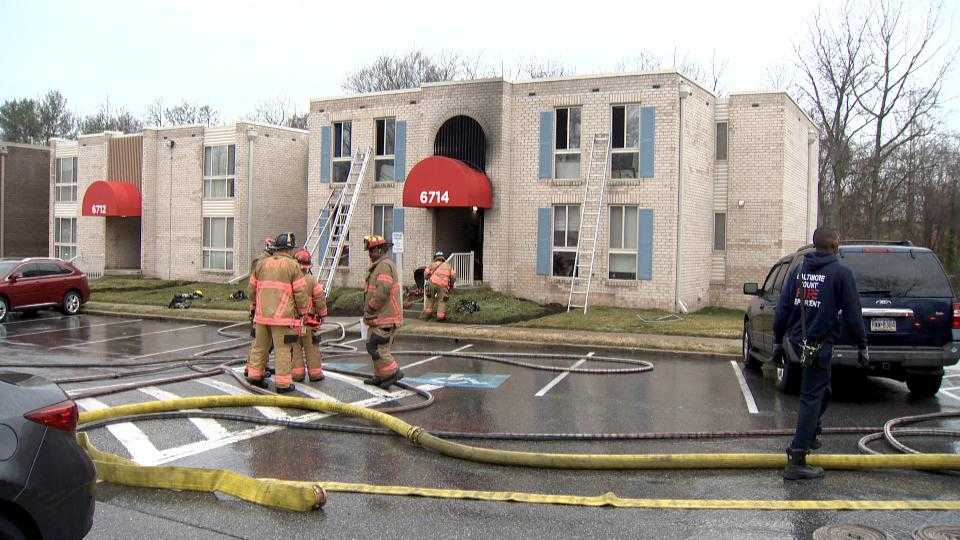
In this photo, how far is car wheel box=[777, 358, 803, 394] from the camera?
1040 cm

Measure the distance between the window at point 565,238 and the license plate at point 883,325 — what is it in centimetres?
1299

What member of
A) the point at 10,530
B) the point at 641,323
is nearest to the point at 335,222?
the point at 641,323

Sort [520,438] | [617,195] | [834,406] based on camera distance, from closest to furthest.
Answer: [520,438] → [834,406] → [617,195]

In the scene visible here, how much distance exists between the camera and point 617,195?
21797 mm

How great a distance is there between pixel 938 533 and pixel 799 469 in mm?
1242

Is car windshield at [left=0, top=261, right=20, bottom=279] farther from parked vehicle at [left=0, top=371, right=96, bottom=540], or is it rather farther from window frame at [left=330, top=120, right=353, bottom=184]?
parked vehicle at [left=0, top=371, right=96, bottom=540]


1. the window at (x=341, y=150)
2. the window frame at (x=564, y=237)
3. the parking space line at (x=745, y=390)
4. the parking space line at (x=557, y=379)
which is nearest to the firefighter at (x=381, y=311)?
the parking space line at (x=557, y=379)

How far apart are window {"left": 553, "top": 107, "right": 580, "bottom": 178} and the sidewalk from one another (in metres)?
6.00

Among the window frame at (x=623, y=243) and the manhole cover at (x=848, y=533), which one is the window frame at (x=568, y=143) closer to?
the window frame at (x=623, y=243)

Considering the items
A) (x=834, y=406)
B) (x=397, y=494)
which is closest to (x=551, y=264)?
(x=834, y=406)

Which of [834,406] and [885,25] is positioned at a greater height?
[885,25]

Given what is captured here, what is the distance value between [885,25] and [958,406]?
3166 centimetres

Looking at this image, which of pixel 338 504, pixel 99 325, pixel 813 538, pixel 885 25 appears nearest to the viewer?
pixel 813 538

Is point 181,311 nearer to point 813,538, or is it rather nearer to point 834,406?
point 834,406
